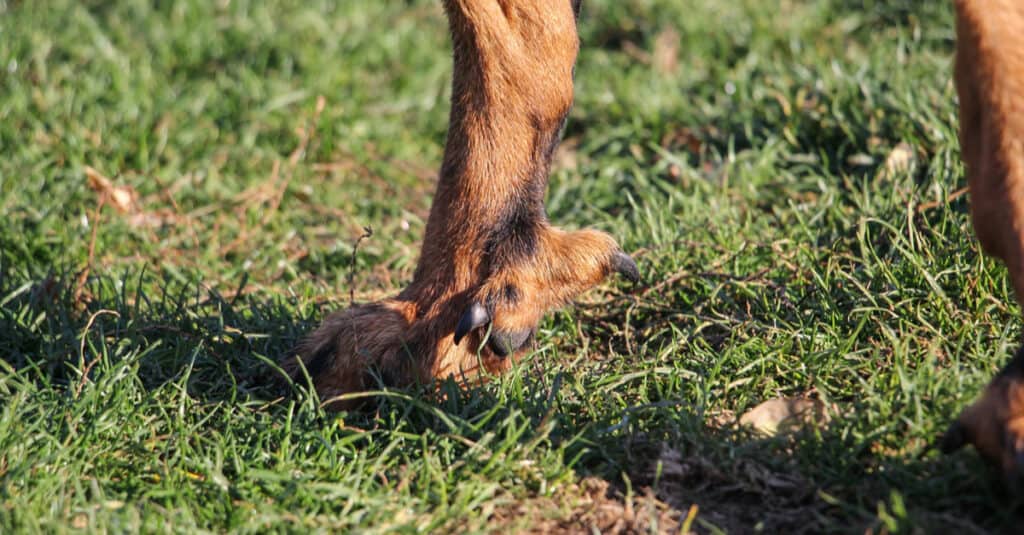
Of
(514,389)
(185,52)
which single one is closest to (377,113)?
(185,52)

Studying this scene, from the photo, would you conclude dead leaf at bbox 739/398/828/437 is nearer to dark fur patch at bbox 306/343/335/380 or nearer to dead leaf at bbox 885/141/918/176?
dark fur patch at bbox 306/343/335/380

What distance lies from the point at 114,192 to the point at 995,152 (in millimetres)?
3833

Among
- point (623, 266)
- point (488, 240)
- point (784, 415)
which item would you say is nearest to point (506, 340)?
point (488, 240)

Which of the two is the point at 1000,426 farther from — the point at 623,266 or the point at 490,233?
the point at 490,233

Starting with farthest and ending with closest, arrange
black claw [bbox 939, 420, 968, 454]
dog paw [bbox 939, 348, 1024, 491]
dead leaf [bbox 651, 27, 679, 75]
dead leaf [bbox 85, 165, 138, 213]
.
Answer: dead leaf [bbox 651, 27, 679, 75] < dead leaf [bbox 85, 165, 138, 213] < black claw [bbox 939, 420, 968, 454] < dog paw [bbox 939, 348, 1024, 491]

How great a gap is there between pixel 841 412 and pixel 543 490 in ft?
2.74

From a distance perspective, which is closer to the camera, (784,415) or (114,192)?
(784,415)

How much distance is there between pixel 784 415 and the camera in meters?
3.22

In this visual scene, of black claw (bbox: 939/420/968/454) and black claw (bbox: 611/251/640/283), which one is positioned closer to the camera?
black claw (bbox: 939/420/968/454)

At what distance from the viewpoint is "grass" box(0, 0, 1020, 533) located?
2.96 meters

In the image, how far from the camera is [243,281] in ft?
13.9

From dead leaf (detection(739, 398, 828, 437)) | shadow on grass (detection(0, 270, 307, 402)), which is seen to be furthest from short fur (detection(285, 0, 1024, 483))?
dead leaf (detection(739, 398, 828, 437))

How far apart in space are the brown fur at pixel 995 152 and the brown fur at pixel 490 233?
1092 millimetres

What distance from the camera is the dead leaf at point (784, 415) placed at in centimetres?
311
